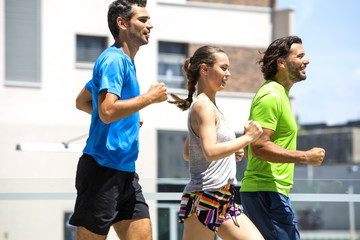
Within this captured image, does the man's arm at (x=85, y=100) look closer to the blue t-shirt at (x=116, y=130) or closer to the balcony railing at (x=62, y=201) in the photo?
Answer: the blue t-shirt at (x=116, y=130)

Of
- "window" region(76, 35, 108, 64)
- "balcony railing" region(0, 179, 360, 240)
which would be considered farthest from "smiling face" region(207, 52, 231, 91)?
"window" region(76, 35, 108, 64)

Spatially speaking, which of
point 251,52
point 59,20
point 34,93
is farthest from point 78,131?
point 251,52

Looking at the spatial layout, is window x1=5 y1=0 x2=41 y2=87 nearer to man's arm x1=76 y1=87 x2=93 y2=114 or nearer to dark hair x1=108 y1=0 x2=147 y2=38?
man's arm x1=76 y1=87 x2=93 y2=114

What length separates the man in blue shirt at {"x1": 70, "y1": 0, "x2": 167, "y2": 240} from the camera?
3.74m

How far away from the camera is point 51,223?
18.6ft

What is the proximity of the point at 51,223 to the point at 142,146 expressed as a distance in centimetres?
1911

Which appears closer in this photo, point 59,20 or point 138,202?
point 138,202

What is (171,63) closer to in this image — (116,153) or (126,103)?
(116,153)

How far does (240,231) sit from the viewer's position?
381 cm

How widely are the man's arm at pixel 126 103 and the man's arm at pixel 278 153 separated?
690 mm

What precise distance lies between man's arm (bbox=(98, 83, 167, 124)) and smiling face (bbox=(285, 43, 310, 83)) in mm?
981

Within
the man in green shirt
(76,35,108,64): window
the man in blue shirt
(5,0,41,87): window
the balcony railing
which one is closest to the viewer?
the man in blue shirt

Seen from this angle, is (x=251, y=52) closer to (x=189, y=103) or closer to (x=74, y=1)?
(x=74, y=1)

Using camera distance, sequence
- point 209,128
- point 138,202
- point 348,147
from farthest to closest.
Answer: point 348,147
point 138,202
point 209,128
